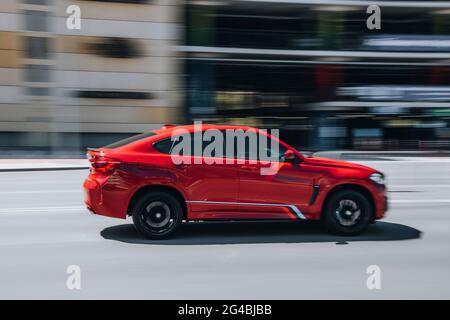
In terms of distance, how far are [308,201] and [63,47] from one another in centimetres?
2377

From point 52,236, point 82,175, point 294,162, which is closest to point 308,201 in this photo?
point 294,162

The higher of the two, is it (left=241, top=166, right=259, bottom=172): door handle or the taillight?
the taillight

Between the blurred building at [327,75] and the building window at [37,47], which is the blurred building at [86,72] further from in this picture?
the blurred building at [327,75]

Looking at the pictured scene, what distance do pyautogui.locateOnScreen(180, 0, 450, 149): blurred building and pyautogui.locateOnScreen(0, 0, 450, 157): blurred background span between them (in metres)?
0.06

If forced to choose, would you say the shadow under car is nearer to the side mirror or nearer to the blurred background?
the side mirror

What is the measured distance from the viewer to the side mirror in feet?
24.8

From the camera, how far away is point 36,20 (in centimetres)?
2797

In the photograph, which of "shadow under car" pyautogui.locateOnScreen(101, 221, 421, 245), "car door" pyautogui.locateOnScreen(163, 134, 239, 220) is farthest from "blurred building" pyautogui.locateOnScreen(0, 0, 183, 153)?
"car door" pyautogui.locateOnScreen(163, 134, 239, 220)

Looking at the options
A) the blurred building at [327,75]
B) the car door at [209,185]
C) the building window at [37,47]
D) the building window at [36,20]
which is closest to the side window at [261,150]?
the car door at [209,185]

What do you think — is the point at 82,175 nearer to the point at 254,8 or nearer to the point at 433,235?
the point at 433,235

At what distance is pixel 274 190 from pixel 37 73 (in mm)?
23396

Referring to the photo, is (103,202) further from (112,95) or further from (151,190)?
(112,95)

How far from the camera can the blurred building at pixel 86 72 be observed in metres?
28.0

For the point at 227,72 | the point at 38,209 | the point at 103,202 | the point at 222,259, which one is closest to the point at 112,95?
the point at 227,72
